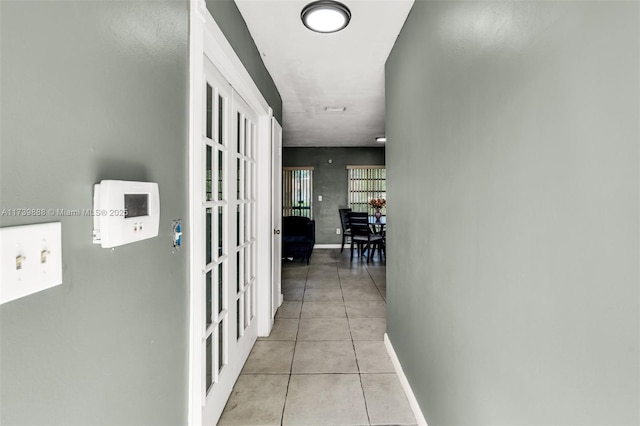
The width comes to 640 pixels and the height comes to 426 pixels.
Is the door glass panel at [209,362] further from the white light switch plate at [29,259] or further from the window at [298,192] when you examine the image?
the window at [298,192]

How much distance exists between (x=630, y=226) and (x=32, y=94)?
3.59ft

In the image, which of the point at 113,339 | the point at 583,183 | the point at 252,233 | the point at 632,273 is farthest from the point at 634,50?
the point at 252,233

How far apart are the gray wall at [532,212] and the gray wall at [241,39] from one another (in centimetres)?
103

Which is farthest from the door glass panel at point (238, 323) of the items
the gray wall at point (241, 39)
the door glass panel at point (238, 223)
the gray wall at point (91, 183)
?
the gray wall at point (241, 39)

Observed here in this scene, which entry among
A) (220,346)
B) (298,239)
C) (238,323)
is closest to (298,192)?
(298,239)

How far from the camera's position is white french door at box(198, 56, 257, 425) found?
1507mm

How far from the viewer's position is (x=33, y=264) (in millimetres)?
549

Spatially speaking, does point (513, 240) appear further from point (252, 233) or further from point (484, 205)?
point (252, 233)

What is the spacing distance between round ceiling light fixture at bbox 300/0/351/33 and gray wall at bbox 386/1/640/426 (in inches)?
21.0

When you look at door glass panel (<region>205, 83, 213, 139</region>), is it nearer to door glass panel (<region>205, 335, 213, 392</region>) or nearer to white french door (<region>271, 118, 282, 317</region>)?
door glass panel (<region>205, 335, 213, 392</region>)

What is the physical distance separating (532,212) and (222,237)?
5.09 ft

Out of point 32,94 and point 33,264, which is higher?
point 32,94

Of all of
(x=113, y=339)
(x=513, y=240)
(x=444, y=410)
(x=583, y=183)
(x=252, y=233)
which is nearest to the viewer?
(x=583, y=183)

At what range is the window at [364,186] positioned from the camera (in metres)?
7.69
